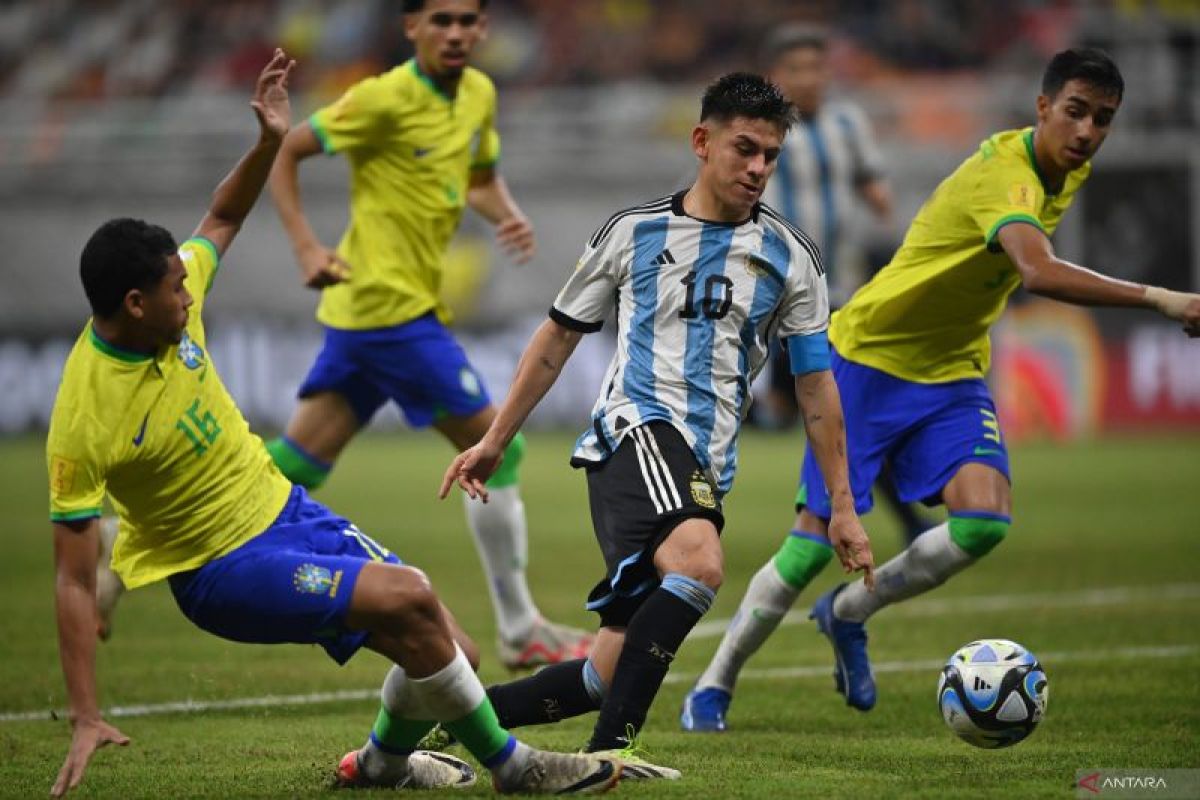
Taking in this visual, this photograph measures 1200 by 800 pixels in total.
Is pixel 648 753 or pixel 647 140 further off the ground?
pixel 647 140

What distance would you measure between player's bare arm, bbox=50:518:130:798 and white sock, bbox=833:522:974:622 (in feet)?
10.1

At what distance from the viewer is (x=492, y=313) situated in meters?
22.9

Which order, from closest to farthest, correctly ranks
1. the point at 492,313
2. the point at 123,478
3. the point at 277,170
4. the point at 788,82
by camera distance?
the point at 123,478
the point at 277,170
the point at 788,82
the point at 492,313

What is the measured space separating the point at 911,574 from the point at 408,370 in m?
2.60

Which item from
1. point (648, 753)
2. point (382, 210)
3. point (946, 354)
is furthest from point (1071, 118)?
point (382, 210)

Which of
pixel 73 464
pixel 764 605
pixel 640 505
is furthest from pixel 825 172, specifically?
pixel 73 464

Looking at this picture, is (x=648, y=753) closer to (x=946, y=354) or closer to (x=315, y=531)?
(x=315, y=531)

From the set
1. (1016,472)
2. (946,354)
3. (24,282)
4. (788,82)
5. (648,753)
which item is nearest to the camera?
(648,753)

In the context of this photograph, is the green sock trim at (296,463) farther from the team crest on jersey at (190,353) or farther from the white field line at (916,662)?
the team crest on jersey at (190,353)

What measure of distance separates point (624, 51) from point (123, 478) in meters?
21.8

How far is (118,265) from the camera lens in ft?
16.2

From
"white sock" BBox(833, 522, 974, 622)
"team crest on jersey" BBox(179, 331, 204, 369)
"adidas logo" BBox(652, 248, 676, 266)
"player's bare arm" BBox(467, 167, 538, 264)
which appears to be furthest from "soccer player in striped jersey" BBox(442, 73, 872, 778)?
"player's bare arm" BBox(467, 167, 538, 264)

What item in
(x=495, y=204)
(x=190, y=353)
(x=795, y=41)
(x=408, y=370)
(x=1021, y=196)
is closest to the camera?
(x=190, y=353)

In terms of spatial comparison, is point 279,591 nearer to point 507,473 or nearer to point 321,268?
point 321,268
